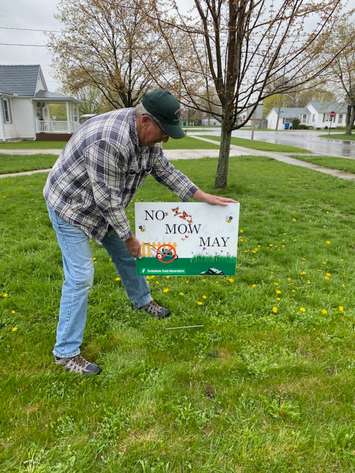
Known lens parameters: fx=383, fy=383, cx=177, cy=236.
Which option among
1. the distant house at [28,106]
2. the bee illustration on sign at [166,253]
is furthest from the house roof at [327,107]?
the bee illustration on sign at [166,253]

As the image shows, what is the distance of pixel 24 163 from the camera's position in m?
12.5

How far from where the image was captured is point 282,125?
262 feet

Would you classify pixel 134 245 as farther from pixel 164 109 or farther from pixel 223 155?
pixel 223 155

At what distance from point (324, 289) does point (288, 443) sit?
2.05m

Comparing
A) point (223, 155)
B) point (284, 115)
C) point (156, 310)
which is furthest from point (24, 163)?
point (284, 115)

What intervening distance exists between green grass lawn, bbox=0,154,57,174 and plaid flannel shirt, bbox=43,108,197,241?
9364mm

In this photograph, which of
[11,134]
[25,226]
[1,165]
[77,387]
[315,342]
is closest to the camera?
[77,387]

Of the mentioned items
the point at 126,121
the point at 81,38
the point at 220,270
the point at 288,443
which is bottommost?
the point at 288,443

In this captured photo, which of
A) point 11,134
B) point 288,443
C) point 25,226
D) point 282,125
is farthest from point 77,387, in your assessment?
point 282,125

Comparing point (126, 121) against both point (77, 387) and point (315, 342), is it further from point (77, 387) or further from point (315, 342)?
point (315, 342)

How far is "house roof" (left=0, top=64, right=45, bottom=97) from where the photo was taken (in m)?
26.4

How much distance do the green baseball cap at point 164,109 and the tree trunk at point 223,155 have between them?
579 centimetres

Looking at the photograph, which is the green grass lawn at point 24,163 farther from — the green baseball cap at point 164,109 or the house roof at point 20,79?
the house roof at point 20,79

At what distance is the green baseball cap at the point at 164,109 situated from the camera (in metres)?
2.08
